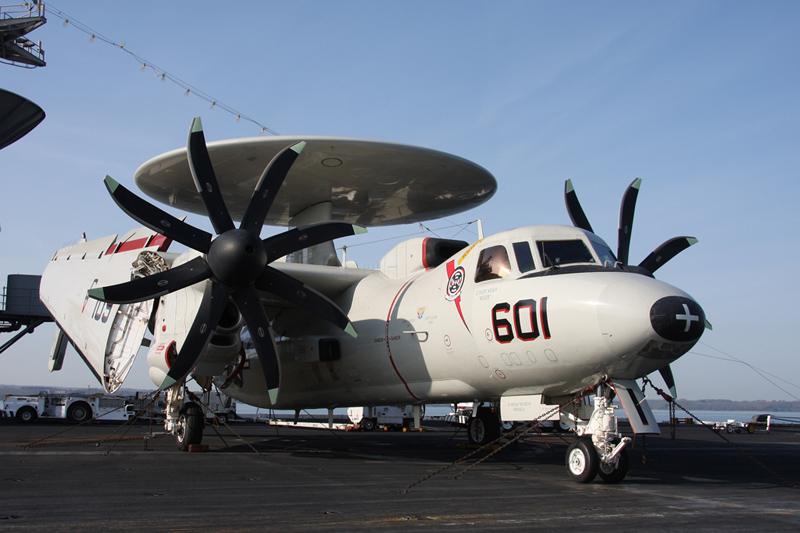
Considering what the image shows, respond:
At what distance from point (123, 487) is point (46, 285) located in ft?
57.4

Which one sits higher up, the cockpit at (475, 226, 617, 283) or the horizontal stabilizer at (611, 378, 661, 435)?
the cockpit at (475, 226, 617, 283)

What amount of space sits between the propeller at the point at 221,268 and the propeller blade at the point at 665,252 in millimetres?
6876

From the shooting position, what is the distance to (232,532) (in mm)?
5902

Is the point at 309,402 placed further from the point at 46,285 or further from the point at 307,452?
the point at 46,285

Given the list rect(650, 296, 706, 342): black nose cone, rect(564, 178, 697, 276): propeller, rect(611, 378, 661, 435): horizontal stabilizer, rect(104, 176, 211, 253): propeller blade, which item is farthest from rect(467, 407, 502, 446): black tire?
rect(104, 176, 211, 253): propeller blade

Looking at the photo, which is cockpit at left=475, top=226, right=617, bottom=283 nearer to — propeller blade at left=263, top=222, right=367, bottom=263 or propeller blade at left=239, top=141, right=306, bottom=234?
propeller blade at left=263, top=222, right=367, bottom=263

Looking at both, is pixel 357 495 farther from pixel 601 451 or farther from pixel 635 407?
pixel 635 407

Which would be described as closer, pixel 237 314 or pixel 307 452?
pixel 237 314

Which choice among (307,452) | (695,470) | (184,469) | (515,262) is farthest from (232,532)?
(695,470)

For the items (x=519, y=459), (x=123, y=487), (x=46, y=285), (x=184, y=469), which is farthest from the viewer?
(x=46, y=285)

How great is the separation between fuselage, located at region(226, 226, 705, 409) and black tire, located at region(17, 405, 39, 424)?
26853mm

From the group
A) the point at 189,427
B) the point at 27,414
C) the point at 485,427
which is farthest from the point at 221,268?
the point at 27,414

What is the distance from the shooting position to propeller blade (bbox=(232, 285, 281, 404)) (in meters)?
13.1

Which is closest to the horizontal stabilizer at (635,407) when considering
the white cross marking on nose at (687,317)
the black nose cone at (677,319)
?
the black nose cone at (677,319)
